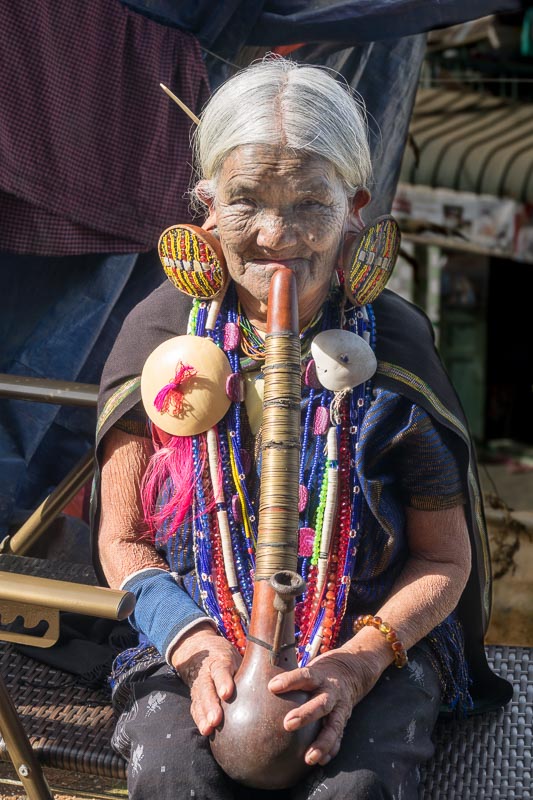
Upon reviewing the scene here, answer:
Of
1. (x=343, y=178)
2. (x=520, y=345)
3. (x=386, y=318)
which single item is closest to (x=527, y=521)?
(x=386, y=318)

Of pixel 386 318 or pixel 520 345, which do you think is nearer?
pixel 386 318

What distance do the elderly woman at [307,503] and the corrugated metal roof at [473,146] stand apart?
3689 mm

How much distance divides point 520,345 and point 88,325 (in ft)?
15.5

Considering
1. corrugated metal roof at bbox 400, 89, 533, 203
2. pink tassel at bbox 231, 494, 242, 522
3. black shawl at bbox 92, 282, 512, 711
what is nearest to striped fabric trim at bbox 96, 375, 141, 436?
black shawl at bbox 92, 282, 512, 711

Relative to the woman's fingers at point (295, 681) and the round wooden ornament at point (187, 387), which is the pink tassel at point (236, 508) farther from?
the woman's fingers at point (295, 681)

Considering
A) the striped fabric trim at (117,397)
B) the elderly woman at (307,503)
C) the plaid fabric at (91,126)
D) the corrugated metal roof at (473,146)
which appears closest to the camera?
the elderly woman at (307,503)

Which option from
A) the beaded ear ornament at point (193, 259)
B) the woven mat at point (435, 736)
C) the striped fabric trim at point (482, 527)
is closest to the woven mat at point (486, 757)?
the woven mat at point (435, 736)

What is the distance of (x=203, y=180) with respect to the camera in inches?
92.8

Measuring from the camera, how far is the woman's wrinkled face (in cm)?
213

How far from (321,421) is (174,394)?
300mm

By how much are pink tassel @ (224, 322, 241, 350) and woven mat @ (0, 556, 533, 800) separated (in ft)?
2.88

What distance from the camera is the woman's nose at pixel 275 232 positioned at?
2137 mm

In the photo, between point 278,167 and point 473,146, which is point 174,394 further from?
point 473,146

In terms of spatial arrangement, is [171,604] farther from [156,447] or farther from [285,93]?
[285,93]
